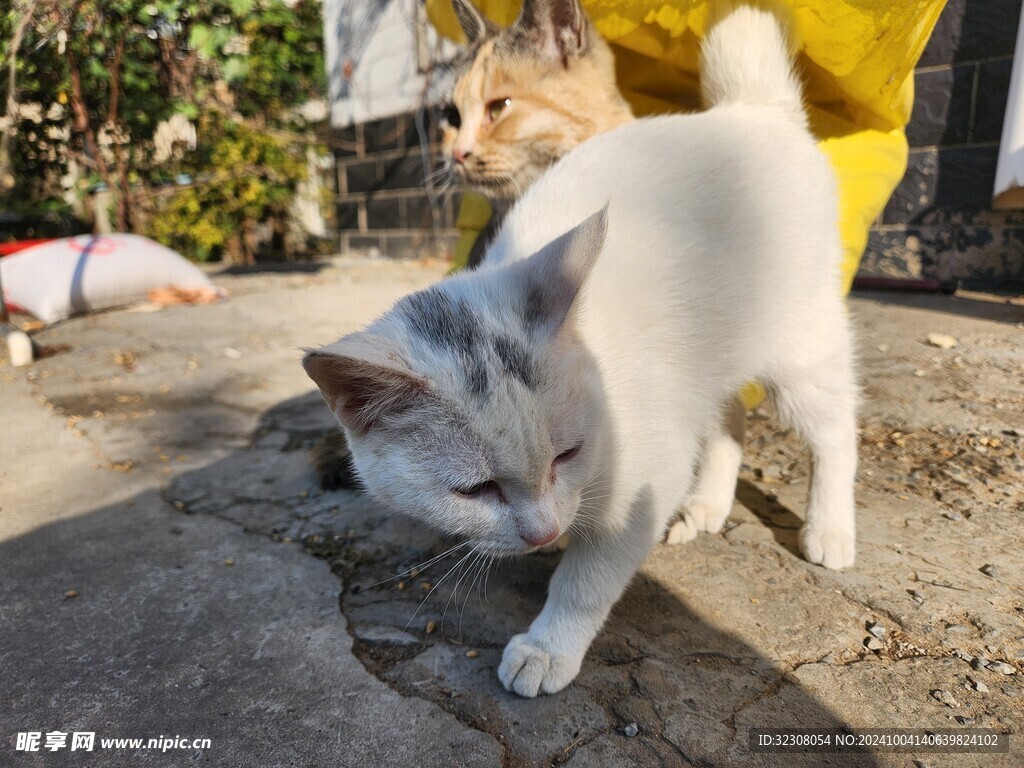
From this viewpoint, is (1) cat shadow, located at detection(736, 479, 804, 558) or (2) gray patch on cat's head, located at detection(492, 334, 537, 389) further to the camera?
(1) cat shadow, located at detection(736, 479, 804, 558)

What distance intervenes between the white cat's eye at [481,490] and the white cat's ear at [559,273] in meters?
0.30

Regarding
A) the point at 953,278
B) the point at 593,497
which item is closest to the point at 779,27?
the point at 593,497

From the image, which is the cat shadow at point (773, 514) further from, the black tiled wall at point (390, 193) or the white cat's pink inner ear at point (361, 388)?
the black tiled wall at point (390, 193)

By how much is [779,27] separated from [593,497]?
135 cm

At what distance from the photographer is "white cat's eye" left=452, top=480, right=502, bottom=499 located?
121 centimetres

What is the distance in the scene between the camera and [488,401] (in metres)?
1.15

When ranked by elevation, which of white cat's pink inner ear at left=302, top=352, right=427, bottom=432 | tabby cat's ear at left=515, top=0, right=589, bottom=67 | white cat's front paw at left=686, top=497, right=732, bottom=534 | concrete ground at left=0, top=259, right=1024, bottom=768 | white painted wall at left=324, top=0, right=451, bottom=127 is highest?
white painted wall at left=324, top=0, right=451, bottom=127

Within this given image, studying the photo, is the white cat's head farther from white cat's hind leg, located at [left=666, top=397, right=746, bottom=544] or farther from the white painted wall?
the white painted wall

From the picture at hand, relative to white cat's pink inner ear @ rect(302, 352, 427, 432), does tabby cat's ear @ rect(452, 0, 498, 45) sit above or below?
above

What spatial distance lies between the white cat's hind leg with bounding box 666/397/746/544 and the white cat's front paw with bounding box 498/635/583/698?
61 cm

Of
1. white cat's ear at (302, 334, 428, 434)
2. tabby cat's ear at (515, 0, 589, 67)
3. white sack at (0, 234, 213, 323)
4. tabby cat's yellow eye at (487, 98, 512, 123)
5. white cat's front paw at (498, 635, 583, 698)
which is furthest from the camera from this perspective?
white sack at (0, 234, 213, 323)

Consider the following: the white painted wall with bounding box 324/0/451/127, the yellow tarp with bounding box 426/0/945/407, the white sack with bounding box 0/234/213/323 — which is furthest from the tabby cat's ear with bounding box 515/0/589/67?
the white painted wall with bounding box 324/0/451/127

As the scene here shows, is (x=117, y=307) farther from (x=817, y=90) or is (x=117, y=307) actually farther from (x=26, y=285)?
(x=817, y=90)

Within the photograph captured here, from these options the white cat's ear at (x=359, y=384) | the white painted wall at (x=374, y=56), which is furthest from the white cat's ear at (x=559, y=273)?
the white painted wall at (x=374, y=56)
